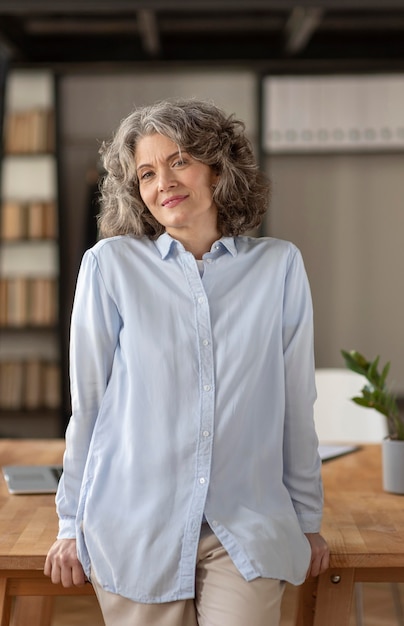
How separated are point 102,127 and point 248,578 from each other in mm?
4729

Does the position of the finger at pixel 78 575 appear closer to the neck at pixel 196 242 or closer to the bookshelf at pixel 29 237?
the neck at pixel 196 242

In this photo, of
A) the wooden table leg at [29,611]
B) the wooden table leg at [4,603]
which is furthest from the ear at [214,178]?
the wooden table leg at [29,611]

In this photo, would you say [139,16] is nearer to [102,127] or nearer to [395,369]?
[102,127]

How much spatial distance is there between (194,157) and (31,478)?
1.12 metres

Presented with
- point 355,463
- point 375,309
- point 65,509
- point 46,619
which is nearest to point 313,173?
point 375,309

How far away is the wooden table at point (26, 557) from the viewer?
184 cm

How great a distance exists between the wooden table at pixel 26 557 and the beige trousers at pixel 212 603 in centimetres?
17

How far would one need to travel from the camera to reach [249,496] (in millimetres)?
1768

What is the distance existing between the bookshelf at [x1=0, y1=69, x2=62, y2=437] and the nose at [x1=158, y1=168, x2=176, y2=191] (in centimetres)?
411

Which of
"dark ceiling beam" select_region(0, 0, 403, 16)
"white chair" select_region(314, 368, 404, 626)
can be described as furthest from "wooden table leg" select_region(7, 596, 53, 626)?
"dark ceiling beam" select_region(0, 0, 403, 16)

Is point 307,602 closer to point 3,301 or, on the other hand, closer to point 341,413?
point 341,413

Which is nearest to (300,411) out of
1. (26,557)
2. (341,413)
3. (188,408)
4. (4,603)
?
(188,408)

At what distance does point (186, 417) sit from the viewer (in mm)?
1760

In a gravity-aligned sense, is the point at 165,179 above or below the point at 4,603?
above
